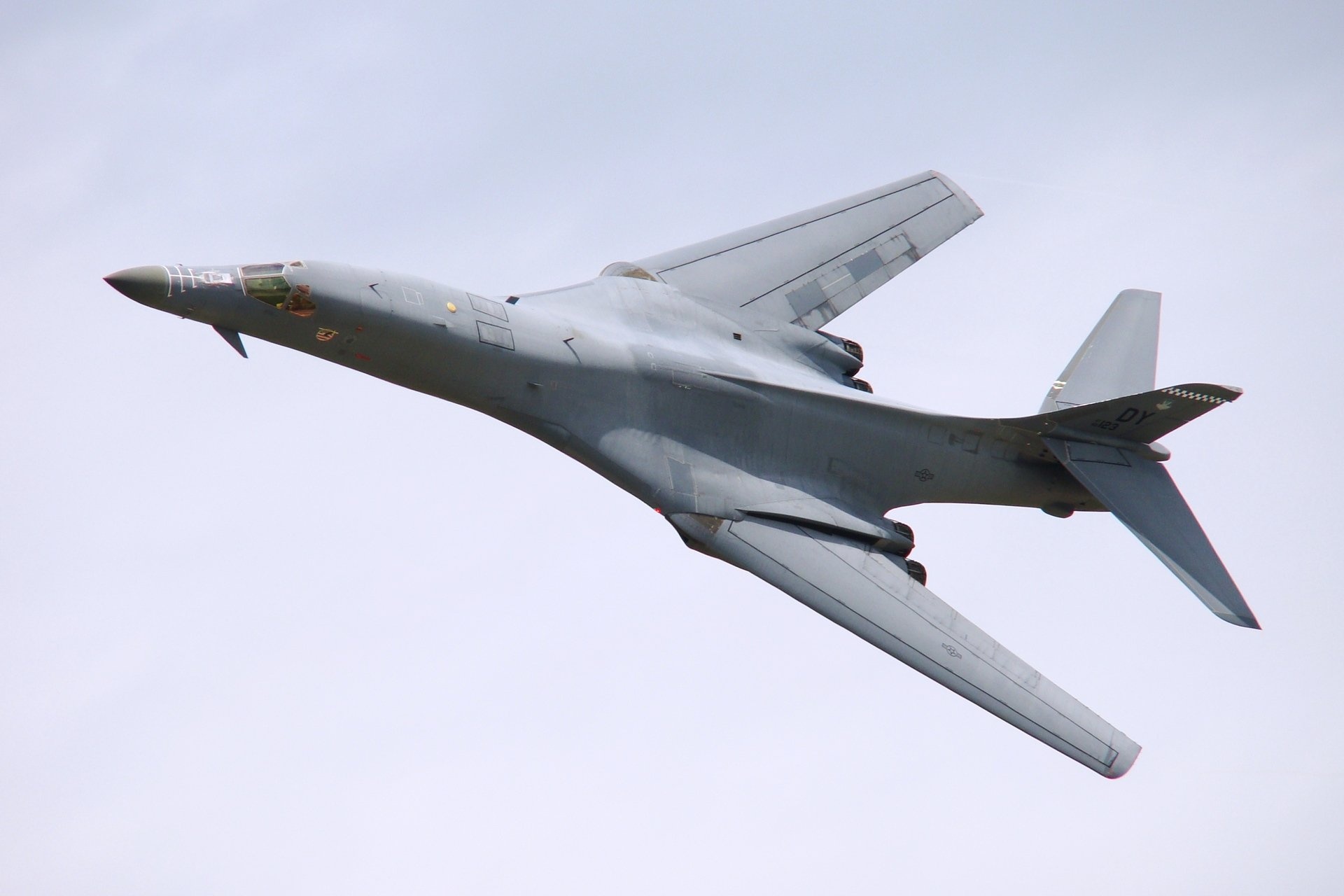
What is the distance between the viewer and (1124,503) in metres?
26.3

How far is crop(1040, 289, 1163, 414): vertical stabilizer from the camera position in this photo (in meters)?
27.7

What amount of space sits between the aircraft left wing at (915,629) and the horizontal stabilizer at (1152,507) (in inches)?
119

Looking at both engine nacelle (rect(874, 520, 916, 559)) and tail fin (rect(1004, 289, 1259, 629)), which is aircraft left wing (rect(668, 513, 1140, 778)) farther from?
tail fin (rect(1004, 289, 1259, 629))

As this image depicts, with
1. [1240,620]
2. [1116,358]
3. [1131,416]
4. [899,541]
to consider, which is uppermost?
[1116,358]

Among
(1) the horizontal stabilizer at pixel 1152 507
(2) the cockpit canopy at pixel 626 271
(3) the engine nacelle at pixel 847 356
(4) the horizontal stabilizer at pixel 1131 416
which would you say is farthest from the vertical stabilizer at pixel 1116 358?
(2) the cockpit canopy at pixel 626 271

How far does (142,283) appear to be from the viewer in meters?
21.2

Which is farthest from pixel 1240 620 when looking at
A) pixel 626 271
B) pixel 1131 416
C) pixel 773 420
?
pixel 626 271

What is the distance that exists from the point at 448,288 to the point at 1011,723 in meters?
10.8

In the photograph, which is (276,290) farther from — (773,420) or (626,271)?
(773,420)

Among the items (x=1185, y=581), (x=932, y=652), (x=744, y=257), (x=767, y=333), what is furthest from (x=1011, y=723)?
(x=744, y=257)

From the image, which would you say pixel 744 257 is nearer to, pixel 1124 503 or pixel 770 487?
pixel 770 487

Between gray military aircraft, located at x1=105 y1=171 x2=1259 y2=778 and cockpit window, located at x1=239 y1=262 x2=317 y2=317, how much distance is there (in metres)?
0.03

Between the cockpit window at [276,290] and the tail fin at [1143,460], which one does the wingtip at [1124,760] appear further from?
the cockpit window at [276,290]

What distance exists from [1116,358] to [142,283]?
54.8ft
